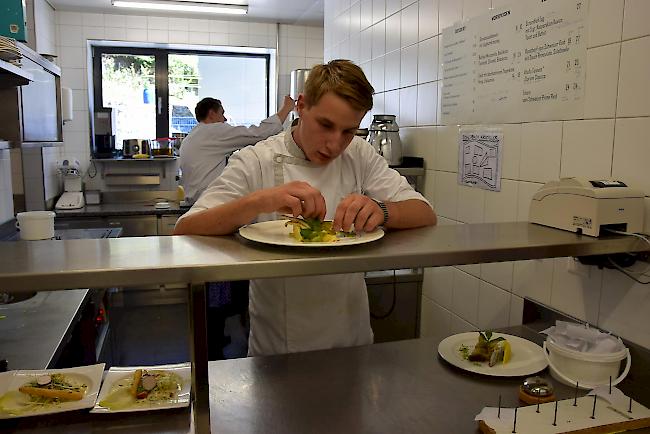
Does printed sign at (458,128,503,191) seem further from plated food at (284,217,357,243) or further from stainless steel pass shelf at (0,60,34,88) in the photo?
stainless steel pass shelf at (0,60,34,88)

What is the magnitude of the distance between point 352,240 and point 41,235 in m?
2.01

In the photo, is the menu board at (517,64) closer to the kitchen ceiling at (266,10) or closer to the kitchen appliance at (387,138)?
the kitchen appliance at (387,138)

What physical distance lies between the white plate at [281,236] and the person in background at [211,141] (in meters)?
2.88

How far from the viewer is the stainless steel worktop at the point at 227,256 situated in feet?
2.57

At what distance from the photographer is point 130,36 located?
4.75 m

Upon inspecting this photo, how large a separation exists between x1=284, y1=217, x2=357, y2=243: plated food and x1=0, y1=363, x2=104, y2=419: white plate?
55cm

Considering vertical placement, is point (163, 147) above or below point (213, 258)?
above

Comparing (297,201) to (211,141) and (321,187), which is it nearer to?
(321,187)

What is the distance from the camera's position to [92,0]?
4254mm

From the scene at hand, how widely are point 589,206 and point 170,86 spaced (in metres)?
4.64

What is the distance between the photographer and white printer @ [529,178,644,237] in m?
1.17

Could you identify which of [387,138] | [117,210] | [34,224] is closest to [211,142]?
[117,210]

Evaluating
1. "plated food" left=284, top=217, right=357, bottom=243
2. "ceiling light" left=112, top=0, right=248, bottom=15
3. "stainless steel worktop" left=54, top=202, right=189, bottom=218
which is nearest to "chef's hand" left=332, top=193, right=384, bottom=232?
"plated food" left=284, top=217, right=357, bottom=243

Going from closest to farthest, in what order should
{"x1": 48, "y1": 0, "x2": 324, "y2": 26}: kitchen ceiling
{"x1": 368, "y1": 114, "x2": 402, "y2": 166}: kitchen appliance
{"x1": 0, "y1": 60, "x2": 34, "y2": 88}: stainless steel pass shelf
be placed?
{"x1": 0, "y1": 60, "x2": 34, "y2": 88}: stainless steel pass shelf, {"x1": 368, "y1": 114, "x2": 402, "y2": 166}: kitchen appliance, {"x1": 48, "y1": 0, "x2": 324, "y2": 26}: kitchen ceiling
